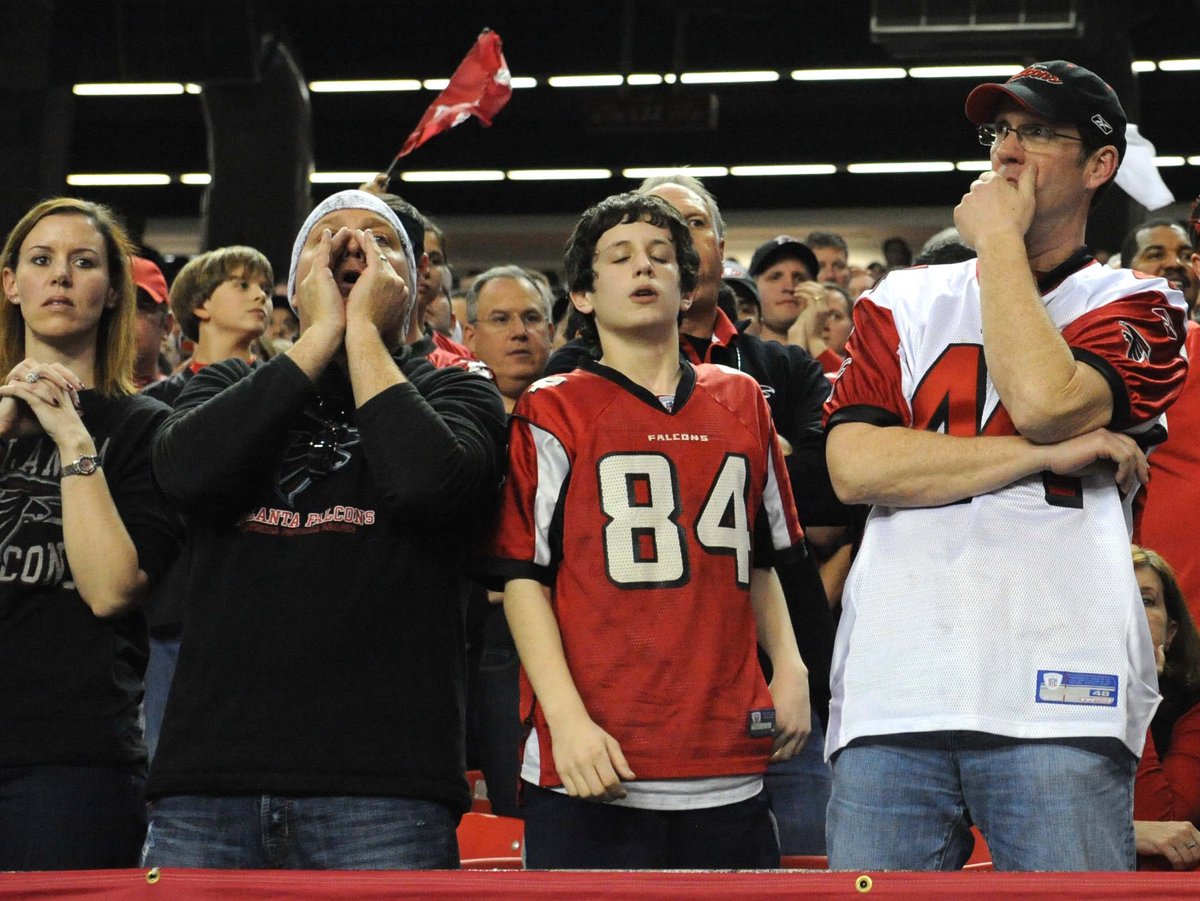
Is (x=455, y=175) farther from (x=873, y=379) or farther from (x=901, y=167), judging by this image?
(x=873, y=379)

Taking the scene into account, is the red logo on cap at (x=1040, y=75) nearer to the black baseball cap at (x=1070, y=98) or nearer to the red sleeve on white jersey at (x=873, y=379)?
the black baseball cap at (x=1070, y=98)

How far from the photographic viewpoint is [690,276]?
128 inches

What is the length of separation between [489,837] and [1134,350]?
1857 millimetres

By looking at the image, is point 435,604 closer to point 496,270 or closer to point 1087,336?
point 1087,336

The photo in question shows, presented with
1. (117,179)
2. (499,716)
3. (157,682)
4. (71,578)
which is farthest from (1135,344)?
(117,179)

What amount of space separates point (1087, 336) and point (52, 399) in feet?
6.37

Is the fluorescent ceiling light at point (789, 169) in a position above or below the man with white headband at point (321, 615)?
above

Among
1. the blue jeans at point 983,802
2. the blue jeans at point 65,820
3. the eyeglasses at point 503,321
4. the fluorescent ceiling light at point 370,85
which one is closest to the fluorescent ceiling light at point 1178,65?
the fluorescent ceiling light at point 370,85

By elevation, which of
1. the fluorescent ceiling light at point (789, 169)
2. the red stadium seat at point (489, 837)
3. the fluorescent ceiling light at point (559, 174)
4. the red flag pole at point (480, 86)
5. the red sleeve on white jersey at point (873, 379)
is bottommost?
the red stadium seat at point (489, 837)

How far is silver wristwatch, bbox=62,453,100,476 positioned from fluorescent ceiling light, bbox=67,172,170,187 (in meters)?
18.0

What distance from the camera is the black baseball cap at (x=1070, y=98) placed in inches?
107

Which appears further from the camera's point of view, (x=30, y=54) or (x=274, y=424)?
(x=30, y=54)

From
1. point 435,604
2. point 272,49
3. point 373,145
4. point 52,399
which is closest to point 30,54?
point 272,49

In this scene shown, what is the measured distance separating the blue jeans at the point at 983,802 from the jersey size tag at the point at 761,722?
11.3 inches
